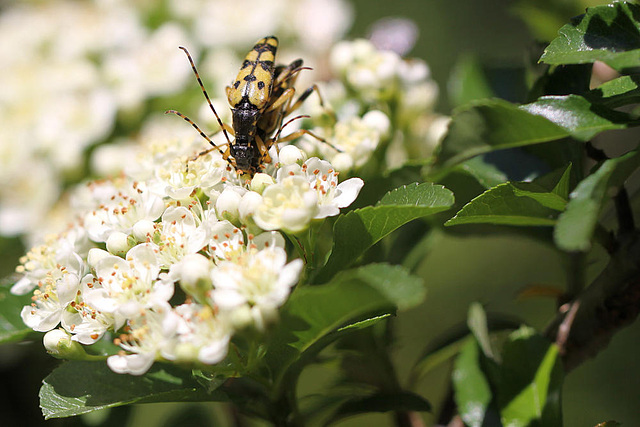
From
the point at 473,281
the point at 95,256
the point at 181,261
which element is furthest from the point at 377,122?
the point at 473,281

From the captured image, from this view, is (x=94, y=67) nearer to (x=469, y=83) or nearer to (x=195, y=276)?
(x=469, y=83)

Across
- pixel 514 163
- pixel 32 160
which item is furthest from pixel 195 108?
pixel 514 163

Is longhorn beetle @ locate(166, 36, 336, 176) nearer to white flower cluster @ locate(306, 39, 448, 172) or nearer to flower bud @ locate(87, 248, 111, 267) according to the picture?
white flower cluster @ locate(306, 39, 448, 172)

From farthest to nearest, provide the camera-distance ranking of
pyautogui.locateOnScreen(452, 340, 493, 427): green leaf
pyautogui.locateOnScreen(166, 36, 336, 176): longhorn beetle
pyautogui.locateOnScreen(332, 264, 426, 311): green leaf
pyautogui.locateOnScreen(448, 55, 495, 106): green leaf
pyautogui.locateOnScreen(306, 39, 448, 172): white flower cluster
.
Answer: pyautogui.locateOnScreen(448, 55, 495, 106): green leaf
pyautogui.locateOnScreen(306, 39, 448, 172): white flower cluster
pyautogui.locateOnScreen(166, 36, 336, 176): longhorn beetle
pyautogui.locateOnScreen(452, 340, 493, 427): green leaf
pyautogui.locateOnScreen(332, 264, 426, 311): green leaf

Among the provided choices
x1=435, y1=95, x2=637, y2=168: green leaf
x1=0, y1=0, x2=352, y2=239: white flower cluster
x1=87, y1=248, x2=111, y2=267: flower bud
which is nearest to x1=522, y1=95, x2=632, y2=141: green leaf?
x1=435, y1=95, x2=637, y2=168: green leaf

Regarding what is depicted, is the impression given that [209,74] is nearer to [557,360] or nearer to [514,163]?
[514,163]
